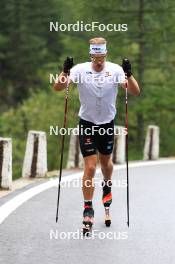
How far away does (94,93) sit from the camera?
25.5 feet

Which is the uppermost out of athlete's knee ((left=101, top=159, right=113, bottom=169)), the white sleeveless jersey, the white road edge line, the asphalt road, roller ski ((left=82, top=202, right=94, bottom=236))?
the white sleeveless jersey

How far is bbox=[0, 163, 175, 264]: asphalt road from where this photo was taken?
6628mm

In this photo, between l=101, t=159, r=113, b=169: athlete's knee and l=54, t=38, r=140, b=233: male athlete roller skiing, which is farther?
l=101, t=159, r=113, b=169: athlete's knee

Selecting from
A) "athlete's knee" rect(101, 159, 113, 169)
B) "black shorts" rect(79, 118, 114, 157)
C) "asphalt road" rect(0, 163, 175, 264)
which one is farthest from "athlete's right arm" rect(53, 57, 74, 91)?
"asphalt road" rect(0, 163, 175, 264)

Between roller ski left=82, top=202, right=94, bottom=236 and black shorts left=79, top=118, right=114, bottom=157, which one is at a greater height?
black shorts left=79, top=118, right=114, bottom=157

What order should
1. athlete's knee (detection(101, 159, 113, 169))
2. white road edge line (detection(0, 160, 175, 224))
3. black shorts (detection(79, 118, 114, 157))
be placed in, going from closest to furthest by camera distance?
black shorts (detection(79, 118, 114, 157)) < athlete's knee (detection(101, 159, 113, 169)) < white road edge line (detection(0, 160, 175, 224))

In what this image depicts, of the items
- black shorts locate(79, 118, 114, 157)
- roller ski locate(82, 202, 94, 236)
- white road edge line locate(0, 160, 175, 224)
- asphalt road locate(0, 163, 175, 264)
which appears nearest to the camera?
asphalt road locate(0, 163, 175, 264)

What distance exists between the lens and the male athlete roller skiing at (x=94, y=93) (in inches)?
305

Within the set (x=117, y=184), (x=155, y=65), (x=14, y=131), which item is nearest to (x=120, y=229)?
(x=117, y=184)

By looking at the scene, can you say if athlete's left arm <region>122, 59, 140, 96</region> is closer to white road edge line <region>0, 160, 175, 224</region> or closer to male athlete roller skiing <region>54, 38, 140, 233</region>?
male athlete roller skiing <region>54, 38, 140, 233</region>

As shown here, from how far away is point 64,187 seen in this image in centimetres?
1142

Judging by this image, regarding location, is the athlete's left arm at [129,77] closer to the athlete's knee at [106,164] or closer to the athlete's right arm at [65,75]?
the athlete's right arm at [65,75]

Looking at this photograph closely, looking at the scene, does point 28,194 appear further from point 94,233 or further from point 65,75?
point 65,75

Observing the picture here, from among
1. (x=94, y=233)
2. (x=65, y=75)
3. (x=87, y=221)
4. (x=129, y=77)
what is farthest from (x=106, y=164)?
(x=65, y=75)
